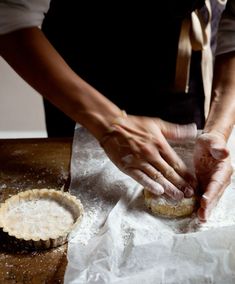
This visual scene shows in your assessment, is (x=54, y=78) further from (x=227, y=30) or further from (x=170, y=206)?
(x=227, y=30)

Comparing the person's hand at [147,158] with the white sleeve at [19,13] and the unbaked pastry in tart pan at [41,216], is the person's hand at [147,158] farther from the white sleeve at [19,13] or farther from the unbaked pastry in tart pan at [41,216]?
the white sleeve at [19,13]

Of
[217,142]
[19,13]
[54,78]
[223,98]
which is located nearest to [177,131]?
[217,142]

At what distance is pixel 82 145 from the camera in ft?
4.51

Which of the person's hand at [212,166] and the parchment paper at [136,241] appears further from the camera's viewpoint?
the person's hand at [212,166]

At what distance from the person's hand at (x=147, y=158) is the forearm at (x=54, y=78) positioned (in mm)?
44

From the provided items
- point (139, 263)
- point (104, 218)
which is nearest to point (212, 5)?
point (104, 218)

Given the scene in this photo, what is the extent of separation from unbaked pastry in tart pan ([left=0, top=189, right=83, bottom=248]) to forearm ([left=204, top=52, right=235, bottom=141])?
45 centimetres

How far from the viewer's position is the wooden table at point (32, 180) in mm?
938

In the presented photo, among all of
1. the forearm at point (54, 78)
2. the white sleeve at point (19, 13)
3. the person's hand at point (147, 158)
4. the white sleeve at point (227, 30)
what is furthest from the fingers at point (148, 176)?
the white sleeve at point (227, 30)

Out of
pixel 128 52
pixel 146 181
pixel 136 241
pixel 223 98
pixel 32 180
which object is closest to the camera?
pixel 136 241

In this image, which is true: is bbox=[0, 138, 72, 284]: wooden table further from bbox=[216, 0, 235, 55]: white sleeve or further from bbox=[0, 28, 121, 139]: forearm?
bbox=[216, 0, 235, 55]: white sleeve

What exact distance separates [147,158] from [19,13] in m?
0.47

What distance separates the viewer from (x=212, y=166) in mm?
1208

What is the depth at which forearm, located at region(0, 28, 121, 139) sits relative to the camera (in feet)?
3.84
